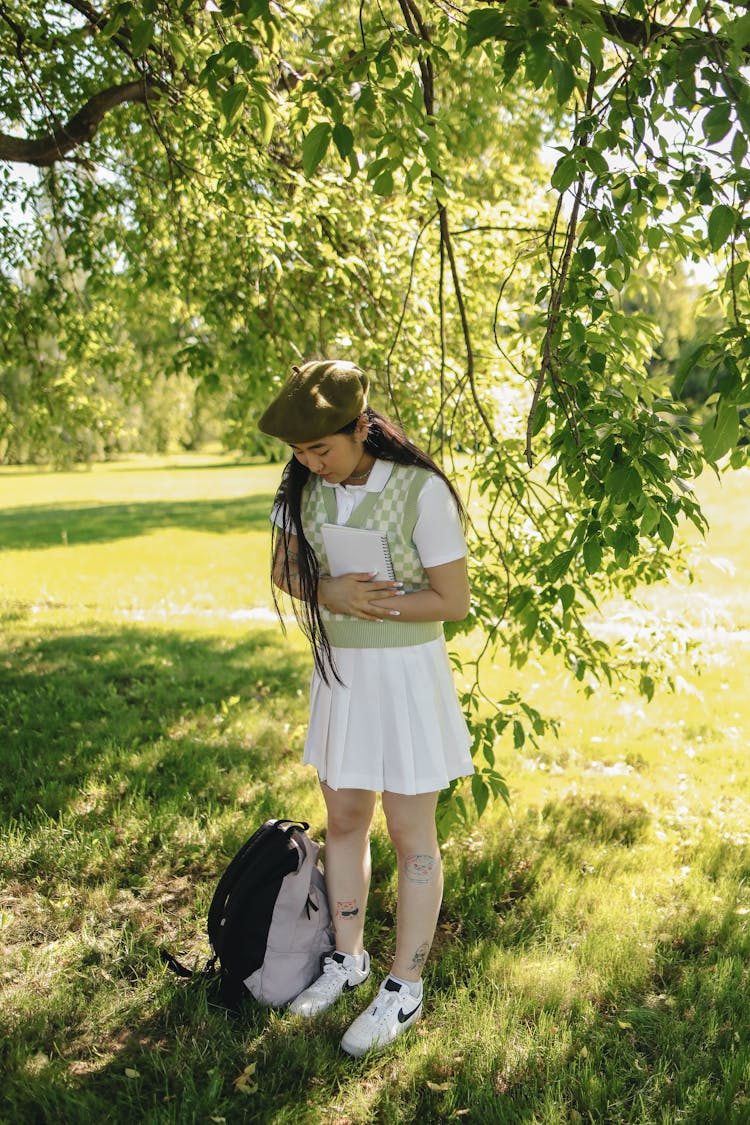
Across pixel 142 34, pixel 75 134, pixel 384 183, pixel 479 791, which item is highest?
pixel 75 134

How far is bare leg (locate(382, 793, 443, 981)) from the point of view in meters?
2.61

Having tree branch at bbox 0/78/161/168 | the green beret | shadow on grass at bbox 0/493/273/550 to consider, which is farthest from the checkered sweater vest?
shadow on grass at bbox 0/493/273/550

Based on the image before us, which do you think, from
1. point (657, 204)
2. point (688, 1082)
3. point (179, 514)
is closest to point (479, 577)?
point (657, 204)

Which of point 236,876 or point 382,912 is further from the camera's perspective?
point 382,912

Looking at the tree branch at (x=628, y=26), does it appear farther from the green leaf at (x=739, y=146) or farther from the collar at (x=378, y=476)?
the collar at (x=378, y=476)

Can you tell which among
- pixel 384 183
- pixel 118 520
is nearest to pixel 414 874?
pixel 384 183

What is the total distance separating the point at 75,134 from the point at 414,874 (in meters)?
4.60

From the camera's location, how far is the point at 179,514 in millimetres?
21469

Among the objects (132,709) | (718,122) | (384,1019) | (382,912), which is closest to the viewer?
(718,122)

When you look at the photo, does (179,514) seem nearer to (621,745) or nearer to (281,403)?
(621,745)

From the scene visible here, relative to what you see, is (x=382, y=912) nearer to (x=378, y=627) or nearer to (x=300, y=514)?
(x=378, y=627)

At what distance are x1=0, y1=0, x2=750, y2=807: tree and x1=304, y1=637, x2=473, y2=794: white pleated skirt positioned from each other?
609 mm

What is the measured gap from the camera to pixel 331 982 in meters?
2.82

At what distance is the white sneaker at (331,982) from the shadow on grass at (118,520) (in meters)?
13.1
